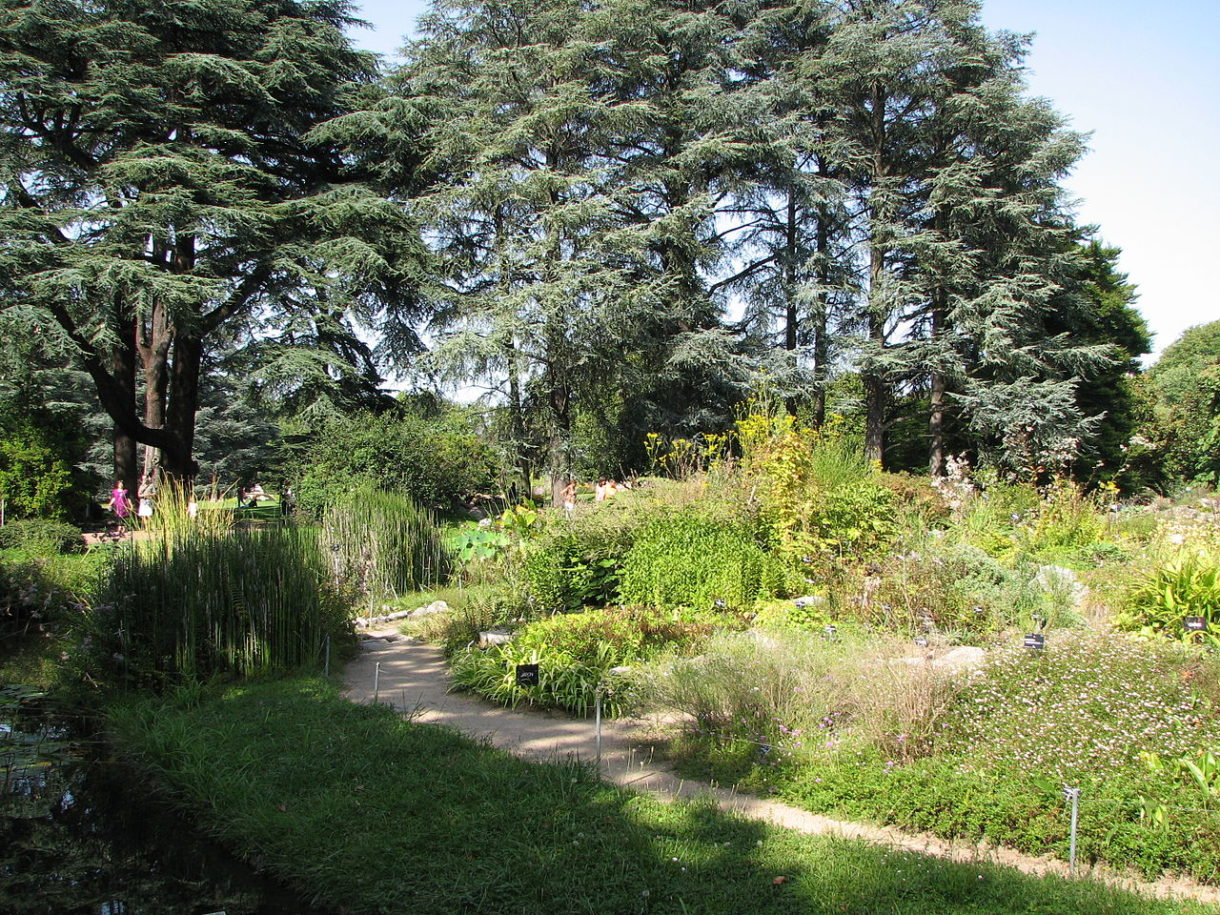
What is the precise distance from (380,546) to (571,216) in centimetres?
809

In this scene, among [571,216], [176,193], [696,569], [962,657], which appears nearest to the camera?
[962,657]

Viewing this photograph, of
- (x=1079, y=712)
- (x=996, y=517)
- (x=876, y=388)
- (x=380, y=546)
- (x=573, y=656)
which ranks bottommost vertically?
(x=573, y=656)

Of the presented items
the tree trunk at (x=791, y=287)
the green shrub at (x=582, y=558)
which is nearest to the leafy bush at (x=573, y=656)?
the green shrub at (x=582, y=558)

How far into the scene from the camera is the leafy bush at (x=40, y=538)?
35.9ft

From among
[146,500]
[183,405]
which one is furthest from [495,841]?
[183,405]

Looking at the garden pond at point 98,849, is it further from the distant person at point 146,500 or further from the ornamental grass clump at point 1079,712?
the ornamental grass clump at point 1079,712

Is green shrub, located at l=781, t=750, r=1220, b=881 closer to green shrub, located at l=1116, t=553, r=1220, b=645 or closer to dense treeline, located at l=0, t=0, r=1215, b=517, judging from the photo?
green shrub, located at l=1116, t=553, r=1220, b=645

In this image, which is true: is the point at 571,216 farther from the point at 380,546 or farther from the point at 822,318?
the point at 380,546

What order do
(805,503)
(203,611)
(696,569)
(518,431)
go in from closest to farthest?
1. (203,611)
2. (696,569)
3. (805,503)
4. (518,431)

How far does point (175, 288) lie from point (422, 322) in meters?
5.12

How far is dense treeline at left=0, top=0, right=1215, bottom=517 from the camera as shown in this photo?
14414 millimetres

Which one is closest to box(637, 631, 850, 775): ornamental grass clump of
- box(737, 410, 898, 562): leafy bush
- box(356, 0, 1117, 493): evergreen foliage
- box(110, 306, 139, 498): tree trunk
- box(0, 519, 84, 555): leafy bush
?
box(737, 410, 898, 562): leafy bush

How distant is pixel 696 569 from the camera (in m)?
7.17

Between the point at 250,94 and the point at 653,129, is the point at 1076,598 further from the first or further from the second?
the point at 250,94
